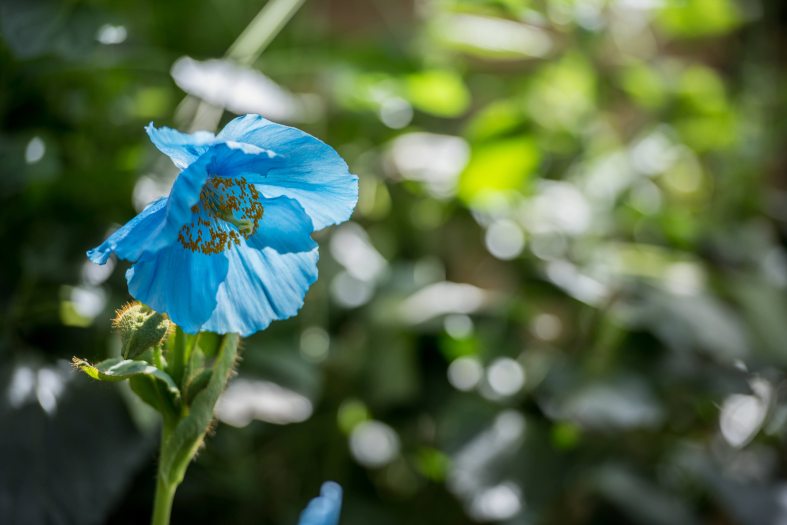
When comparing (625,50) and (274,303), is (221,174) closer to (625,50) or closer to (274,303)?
(274,303)

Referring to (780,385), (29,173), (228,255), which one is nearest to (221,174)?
(228,255)

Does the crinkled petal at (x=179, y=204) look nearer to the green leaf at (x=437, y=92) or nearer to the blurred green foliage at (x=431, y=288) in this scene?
the blurred green foliage at (x=431, y=288)

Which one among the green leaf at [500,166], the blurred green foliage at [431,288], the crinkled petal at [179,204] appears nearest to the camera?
the crinkled petal at [179,204]

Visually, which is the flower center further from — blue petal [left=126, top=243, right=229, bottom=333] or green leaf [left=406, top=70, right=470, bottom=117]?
green leaf [left=406, top=70, right=470, bottom=117]

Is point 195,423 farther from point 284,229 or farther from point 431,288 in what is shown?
point 431,288

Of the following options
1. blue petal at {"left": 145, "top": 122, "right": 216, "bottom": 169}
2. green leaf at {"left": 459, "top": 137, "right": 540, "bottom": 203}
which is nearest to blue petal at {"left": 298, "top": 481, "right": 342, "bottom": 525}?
blue petal at {"left": 145, "top": 122, "right": 216, "bottom": 169}

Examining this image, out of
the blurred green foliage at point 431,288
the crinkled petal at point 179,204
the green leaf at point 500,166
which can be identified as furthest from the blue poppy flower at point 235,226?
the green leaf at point 500,166

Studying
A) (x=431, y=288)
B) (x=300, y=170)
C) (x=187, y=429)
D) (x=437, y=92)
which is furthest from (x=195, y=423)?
(x=437, y=92)
